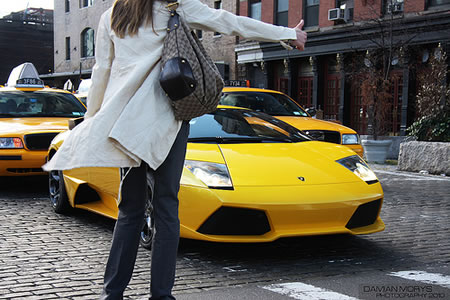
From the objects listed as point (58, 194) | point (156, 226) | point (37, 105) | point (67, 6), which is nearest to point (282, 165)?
point (156, 226)

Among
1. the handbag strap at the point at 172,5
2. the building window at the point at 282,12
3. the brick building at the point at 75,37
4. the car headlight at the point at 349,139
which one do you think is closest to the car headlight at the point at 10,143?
the car headlight at the point at 349,139

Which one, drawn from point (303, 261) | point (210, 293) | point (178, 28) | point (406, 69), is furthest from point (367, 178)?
point (406, 69)

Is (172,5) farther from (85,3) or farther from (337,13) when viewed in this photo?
(85,3)

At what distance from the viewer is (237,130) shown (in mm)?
5426

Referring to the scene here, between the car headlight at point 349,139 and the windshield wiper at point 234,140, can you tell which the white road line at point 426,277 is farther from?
the car headlight at point 349,139

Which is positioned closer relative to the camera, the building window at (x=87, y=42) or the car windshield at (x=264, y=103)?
the car windshield at (x=264, y=103)

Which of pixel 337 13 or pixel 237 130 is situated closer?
pixel 237 130

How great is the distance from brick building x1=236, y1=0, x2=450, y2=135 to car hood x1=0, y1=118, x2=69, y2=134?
10.9m

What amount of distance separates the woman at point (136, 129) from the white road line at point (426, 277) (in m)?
1.86

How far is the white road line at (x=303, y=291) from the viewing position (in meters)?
3.58

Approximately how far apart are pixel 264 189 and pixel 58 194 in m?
2.89

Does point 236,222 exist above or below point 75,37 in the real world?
below

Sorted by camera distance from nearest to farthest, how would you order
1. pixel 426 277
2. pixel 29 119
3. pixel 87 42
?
pixel 426 277
pixel 29 119
pixel 87 42

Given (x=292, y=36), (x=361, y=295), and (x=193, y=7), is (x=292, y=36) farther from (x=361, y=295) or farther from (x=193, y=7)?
(x=361, y=295)
